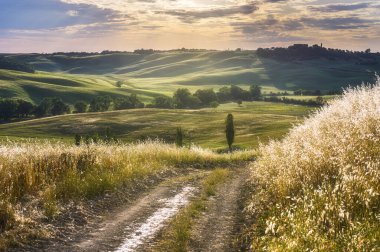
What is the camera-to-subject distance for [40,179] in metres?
13.9

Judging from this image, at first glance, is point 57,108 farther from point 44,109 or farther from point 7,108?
point 7,108

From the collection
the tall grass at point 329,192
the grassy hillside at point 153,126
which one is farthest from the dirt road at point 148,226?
the grassy hillside at point 153,126

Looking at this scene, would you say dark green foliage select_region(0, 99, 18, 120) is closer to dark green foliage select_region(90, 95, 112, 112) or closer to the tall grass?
dark green foliage select_region(90, 95, 112, 112)

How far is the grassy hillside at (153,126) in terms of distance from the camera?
10069cm

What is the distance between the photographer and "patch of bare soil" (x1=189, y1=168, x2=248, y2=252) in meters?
10.2

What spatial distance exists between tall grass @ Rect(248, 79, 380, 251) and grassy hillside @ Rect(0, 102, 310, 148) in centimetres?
7512

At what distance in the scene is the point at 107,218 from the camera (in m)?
12.3

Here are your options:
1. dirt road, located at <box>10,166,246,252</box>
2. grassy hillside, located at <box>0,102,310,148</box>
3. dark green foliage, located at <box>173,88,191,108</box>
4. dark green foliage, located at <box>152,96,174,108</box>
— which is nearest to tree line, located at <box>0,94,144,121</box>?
dark green foliage, located at <box>152,96,174,108</box>

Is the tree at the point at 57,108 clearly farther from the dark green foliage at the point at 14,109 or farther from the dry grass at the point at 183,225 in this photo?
the dry grass at the point at 183,225

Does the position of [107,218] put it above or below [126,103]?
above

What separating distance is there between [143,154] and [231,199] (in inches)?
345

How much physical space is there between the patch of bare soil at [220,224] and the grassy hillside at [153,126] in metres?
73.3

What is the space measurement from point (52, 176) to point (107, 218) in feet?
10.8

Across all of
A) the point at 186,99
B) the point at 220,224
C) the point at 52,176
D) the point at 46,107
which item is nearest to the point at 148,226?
the point at 220,224
